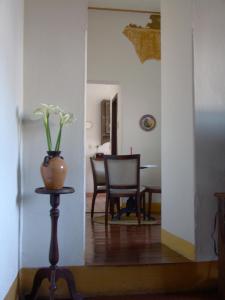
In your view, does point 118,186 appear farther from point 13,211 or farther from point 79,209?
point 13,211

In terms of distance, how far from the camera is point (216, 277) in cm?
282

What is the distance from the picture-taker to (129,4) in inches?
235

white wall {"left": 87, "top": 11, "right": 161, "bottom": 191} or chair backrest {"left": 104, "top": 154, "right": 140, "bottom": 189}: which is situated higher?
white wall {"left": 87, "top": 11, "right": 161, "bottom": 191}

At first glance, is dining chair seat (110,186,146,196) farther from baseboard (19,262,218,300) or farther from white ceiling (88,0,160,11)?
white ceiling (88,0,160,11)

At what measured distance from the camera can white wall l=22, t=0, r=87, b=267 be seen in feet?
8.70

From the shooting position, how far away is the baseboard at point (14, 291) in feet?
7.20

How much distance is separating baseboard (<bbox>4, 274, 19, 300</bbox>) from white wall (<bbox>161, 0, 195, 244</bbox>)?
143 cm

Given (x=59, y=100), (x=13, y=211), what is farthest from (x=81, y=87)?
(x=13, y=211)

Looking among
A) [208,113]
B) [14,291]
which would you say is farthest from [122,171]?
[14,291]

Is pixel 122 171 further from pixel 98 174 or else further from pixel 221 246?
pixel 221 246

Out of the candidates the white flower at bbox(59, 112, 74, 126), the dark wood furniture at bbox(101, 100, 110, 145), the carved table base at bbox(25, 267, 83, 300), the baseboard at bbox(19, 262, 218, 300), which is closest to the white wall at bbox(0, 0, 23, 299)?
the carved table base at bbox(25, 267, 83, 300)

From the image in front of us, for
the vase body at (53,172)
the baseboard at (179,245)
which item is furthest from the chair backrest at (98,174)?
the vase body at (53,172)

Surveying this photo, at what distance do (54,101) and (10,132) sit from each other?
60cm

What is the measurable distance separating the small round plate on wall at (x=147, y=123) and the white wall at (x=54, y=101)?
11.3 feet
